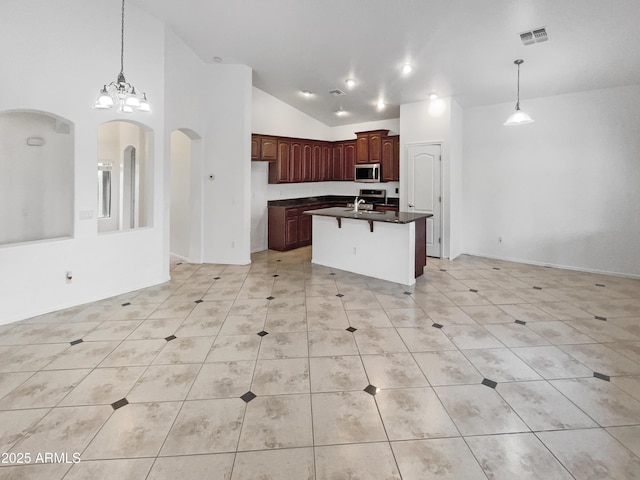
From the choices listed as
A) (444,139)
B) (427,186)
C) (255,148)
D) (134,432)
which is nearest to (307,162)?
(255,148)

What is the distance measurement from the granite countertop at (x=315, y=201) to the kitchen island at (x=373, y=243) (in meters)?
1.68

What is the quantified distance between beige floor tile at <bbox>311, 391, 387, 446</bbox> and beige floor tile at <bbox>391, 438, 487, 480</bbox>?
165mm

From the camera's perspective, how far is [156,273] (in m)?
5.00

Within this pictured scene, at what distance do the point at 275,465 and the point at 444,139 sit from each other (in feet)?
20.0

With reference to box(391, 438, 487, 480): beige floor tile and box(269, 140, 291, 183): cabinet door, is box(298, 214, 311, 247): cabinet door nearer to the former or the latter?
box(269, 140, 291, 183): cabinet door

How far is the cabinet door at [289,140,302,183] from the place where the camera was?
7.70 m

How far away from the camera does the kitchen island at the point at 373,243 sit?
16.5 ft

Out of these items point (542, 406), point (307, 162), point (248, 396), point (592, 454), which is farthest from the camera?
point (307, 162)

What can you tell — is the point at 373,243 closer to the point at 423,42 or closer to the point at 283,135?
the point at 423,42

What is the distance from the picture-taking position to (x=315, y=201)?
8.59 meters

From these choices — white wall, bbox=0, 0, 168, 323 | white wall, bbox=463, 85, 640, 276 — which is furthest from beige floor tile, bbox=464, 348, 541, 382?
white wall, bbox=0, 0, 168, 323

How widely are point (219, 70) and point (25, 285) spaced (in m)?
4.40

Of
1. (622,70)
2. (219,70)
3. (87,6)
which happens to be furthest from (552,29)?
(87,6)

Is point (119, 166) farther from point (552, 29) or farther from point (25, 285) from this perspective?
point (552, 29)
